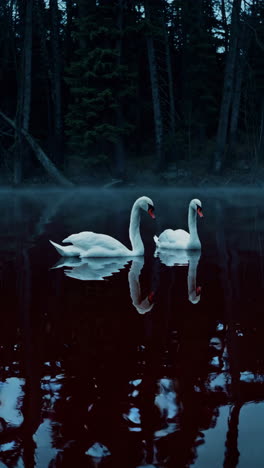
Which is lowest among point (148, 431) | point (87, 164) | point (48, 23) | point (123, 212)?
point (148, 431)

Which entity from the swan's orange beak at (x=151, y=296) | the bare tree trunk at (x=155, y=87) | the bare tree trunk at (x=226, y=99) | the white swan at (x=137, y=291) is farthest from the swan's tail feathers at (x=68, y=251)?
the bare tree trunk at (x=155, y=87)

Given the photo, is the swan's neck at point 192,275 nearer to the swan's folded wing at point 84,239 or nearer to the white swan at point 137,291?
the white swan at point 137,291

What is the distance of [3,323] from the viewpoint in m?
4.93

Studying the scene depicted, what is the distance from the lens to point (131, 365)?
12.7 feet

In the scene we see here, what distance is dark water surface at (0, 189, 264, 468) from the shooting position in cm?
283

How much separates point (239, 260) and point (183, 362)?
4460mm

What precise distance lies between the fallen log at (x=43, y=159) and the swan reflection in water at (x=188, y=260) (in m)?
21.0

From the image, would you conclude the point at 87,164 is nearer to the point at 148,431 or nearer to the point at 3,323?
the point at 3,323

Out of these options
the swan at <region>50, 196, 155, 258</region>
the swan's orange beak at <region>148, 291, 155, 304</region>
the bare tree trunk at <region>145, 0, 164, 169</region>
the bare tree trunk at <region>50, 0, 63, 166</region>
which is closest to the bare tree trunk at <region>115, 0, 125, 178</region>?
the bare tree trunk at <region>145, 0, 164, 169</region>

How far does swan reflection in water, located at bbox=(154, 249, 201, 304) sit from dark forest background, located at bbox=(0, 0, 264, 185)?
1825 cm

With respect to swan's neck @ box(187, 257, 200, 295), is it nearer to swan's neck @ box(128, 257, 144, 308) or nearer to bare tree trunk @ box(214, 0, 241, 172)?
swan's neck @ box(128, 257, 144, 308)

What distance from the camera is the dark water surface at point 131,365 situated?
283cm

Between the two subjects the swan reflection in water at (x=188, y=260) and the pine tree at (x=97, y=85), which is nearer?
the swan reflection in water at (x=188, y=260)

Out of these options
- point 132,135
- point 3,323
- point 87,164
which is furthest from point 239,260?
point 132,135
